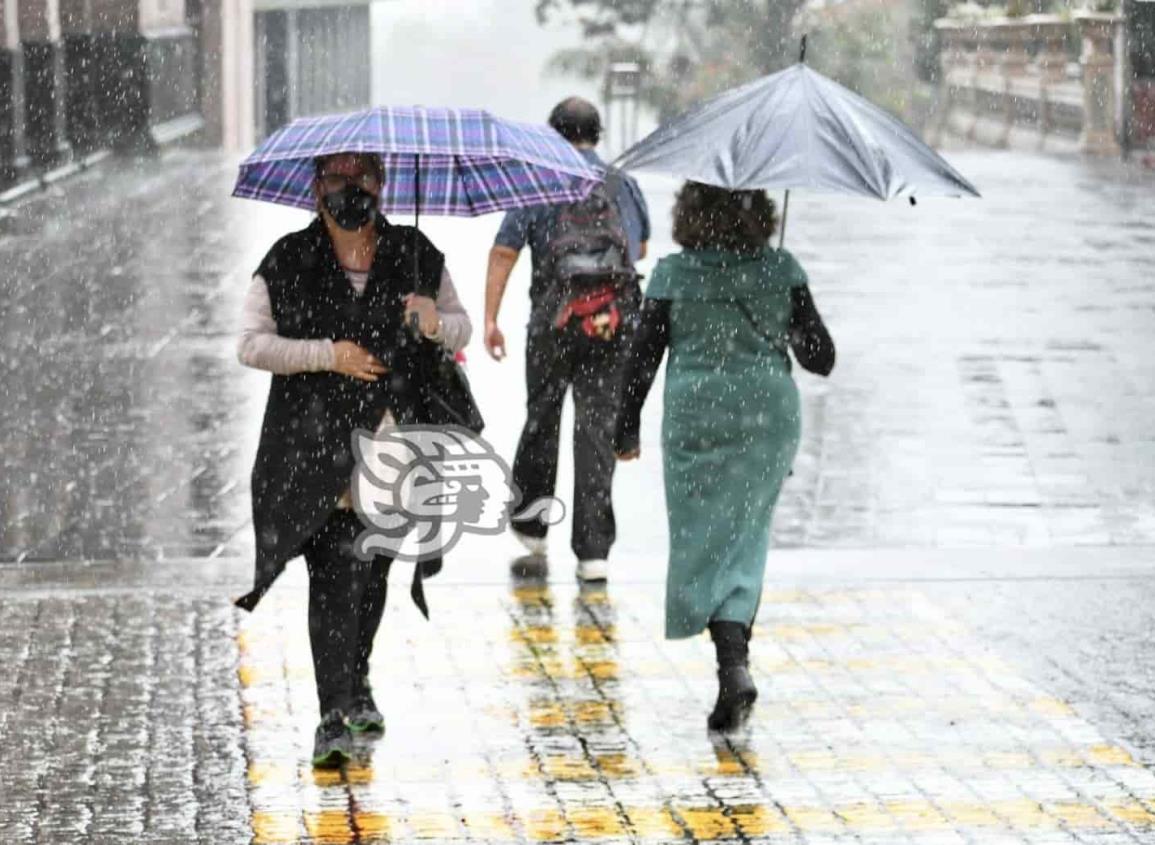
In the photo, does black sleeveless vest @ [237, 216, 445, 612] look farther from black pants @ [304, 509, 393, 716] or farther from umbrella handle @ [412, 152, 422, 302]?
black pants @ [304, 509, 393, 716]

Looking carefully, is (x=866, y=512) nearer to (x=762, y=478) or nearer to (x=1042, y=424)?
(x=1042, y=424)

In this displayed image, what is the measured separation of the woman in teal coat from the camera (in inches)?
300

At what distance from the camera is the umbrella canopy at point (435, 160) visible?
6.96m

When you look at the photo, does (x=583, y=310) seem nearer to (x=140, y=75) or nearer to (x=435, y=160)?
(x=435, y=160)

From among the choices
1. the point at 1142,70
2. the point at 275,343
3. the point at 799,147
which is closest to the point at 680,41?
the point at 1142,70

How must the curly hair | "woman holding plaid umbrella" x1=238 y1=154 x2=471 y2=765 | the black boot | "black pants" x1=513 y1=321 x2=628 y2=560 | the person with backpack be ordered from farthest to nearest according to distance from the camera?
"black pants" x1=513 y1=321 x2=628 y2=560, the person with backpack, the curly hair, the black boot, "woman holding plaid umbrella" x1=238 y1=154 x2=471 y2=765

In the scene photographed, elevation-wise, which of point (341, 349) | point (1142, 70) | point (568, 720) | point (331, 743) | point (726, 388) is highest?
point (341, 349)

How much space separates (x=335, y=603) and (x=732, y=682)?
1125 mm

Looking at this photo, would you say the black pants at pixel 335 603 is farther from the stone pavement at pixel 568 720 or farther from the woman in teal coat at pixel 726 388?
the woman in teal coat at pixel 726 388

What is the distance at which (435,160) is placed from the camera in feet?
25.9

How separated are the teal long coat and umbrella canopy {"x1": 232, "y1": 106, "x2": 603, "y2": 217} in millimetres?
458

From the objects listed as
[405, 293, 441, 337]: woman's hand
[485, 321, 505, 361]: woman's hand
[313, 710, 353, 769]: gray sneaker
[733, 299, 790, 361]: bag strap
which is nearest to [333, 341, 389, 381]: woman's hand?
[405, 293, 441, 337]: woman's hand

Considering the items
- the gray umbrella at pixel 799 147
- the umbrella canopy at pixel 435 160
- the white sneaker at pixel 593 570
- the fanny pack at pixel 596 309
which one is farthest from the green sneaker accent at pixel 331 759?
the fanny pack at pixel 596 309

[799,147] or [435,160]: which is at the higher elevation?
[799,147]
